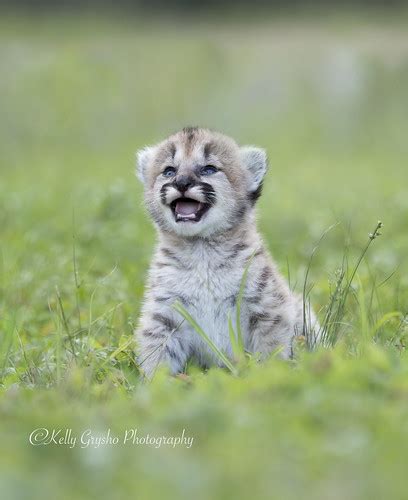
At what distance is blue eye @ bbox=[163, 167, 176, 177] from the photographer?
20.7ft

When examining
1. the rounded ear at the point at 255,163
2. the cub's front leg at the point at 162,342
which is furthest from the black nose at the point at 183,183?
the cub's front leg at the point at 162,342

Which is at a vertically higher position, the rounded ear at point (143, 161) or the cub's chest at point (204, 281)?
the rounded ear at point (143, 161)

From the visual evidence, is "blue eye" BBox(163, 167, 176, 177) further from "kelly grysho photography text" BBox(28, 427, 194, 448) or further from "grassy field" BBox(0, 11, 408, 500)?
"kelly grysho photography text" BBox(28, 427, 194, 448)

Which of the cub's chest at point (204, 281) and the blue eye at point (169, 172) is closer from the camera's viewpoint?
the cub's chest at point (204, 281)

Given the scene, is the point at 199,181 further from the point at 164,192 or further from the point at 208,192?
the point at 164,192

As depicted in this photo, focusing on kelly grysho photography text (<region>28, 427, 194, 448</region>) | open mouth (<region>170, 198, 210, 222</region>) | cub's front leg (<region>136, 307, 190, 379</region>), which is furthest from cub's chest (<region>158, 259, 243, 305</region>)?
kelly grysho photography text (<region>28, 427, 194, 448</region>)

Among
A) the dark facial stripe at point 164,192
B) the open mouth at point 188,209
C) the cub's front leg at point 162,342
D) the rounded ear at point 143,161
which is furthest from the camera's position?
the rounded ear at point 143,161

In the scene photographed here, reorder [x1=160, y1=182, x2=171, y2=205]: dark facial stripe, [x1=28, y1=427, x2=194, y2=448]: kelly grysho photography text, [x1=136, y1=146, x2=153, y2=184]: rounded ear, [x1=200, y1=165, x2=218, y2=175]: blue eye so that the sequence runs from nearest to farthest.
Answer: [x1=28, y1=427, x2=194, y2=448]: kelly grysho photography text < [x1=160, y1=182, x2=171, y2=205]: dark facial stripe < [x1=200, y1=165, x2=218, y2=175]: blue eye < [x1=136, y1=146, x2=153, y2=184]: rounded ear

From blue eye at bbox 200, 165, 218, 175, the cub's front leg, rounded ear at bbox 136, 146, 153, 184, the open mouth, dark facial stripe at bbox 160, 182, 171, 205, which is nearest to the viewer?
the cub's front leg

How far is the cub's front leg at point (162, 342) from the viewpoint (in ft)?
18.5

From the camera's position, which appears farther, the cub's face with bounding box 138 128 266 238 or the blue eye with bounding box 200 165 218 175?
the blue eye with bounding box 200 165 218 175

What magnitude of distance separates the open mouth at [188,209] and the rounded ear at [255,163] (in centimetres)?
58

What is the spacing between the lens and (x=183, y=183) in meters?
5.96

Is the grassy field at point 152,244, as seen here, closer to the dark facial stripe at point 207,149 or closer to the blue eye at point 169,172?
the blue eye at point 169,172
